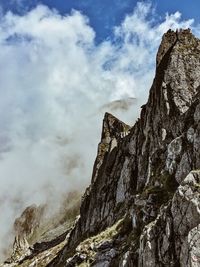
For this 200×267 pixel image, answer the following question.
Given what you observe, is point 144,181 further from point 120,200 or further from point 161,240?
point 161,240

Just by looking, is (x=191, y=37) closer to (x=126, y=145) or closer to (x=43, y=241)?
(x=126, y=145)

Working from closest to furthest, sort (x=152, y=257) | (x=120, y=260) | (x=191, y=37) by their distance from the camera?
1. (x=152, y=257)
2. (x=120, y=260)
3. (x=191, y=37)

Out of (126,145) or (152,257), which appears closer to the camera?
(152,257)

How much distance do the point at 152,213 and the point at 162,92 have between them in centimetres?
4888

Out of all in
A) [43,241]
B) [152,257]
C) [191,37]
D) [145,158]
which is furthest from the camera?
[43,241]

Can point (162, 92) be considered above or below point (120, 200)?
above

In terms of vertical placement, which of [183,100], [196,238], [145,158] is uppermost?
[183,100]

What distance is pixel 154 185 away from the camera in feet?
190

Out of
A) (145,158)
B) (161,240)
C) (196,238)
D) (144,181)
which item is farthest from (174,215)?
(145,158)

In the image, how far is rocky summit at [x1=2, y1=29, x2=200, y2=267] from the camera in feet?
139

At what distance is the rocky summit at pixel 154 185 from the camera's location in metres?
42.3

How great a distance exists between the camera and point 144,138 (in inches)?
3858

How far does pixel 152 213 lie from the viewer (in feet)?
167

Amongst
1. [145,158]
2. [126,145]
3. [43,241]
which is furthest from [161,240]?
[43,241]
